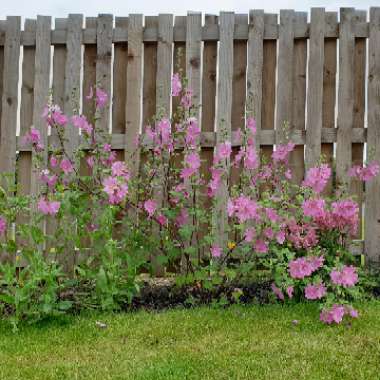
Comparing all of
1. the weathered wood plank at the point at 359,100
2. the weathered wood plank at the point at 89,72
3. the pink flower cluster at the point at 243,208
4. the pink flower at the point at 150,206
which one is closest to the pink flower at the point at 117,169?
the pink flower at the point at 150,206

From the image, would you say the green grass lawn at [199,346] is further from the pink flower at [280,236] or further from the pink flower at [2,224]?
the pink flower at [2,224]

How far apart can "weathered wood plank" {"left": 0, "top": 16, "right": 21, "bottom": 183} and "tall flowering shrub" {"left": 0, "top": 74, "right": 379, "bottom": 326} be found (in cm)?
50

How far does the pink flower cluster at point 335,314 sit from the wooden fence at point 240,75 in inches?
61.0

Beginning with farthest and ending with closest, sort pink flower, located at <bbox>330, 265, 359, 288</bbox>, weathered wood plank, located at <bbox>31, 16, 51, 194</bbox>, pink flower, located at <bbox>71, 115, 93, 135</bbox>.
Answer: weathered wood plank, located at <bbox>31, 16, 51, 194</bbox>
pink flower, located at <bbox>71, 115, 93, 135</bbox>
pink flower, located at <bbox>330, 265, 359, 288</bbox>

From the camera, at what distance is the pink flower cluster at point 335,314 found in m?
4.15

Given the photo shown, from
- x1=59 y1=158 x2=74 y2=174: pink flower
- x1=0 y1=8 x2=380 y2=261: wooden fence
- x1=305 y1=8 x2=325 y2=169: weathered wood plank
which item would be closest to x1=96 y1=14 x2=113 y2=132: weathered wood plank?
x1=0 y1=8 x2=380 y2=261: wooden fence

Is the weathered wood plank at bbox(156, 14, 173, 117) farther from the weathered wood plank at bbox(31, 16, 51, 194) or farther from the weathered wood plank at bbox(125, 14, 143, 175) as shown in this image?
the weathered wood plank at bbox(31, 16, 51, 194)

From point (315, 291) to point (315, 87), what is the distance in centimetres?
188

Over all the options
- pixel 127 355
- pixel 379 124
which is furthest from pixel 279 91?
pixel 127 355

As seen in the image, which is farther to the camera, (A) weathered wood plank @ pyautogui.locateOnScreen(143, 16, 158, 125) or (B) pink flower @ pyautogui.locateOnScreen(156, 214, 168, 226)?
(A) weathered wood plank @ pyautogui.locateOnScreen(143, 16, 158, 125)

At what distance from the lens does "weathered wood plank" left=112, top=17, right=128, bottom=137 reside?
572cm

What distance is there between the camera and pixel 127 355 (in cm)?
365

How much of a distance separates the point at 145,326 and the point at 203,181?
146cm

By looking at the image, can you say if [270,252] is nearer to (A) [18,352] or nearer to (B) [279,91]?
(B) [279,91]
